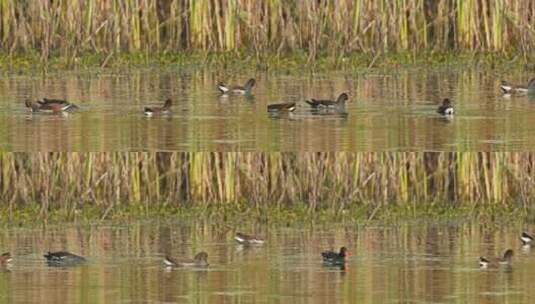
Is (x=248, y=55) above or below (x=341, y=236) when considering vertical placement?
above

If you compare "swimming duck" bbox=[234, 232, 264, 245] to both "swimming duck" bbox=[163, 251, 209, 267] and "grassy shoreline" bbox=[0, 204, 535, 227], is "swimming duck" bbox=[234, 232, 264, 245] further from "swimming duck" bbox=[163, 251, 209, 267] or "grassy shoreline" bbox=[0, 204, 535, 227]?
"grassy shoreline" bbox=[0, 204, 535, 227]

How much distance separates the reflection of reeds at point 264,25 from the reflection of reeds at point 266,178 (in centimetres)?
616

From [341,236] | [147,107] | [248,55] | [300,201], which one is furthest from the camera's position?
[248,55]

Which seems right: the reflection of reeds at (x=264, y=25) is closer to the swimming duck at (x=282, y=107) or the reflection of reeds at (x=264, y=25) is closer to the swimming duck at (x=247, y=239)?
the swimming duck at (x=282, y=107)

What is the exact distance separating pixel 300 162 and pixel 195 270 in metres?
3.95

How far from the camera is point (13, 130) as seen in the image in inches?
837

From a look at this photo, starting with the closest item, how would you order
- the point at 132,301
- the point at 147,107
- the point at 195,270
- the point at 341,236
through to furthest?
1. the point at 132,301
2. the point at 195,270
3. the point at 341,236
4. the point at 147,107

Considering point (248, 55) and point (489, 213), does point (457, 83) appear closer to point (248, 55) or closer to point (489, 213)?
point (248, 55)

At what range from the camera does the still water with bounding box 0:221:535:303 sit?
15703 mm

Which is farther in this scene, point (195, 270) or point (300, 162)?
point (300, 162)

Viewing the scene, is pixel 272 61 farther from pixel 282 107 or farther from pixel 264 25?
pixel 282 107

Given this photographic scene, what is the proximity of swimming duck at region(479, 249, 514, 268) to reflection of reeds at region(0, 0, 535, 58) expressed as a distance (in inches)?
387

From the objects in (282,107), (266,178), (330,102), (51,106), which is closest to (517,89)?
(330,102)

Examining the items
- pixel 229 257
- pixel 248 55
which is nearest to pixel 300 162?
pixel 229 257
